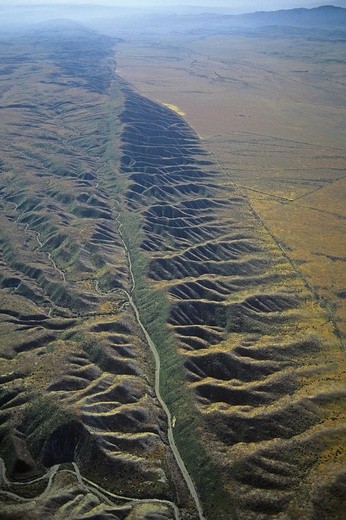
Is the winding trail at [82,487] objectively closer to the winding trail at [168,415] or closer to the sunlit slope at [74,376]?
the sunlit slope at [74,376]

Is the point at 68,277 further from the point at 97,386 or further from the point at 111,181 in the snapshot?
the point at 111,181

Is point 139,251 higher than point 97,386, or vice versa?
point 139,251

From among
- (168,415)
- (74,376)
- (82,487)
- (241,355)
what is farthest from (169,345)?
(82,487)

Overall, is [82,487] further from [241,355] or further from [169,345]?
[241,355]

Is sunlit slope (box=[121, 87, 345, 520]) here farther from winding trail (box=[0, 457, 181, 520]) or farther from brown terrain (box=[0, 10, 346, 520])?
winding trail (box=[0, 457, 181, 520])

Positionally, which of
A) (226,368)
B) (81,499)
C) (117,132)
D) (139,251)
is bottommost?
(81,499)

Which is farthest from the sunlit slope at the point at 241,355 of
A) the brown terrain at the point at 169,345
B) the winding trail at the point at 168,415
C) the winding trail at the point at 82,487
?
the winding trail at the point at 82,487

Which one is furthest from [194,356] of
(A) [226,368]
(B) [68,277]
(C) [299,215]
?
(C) [299,215]
